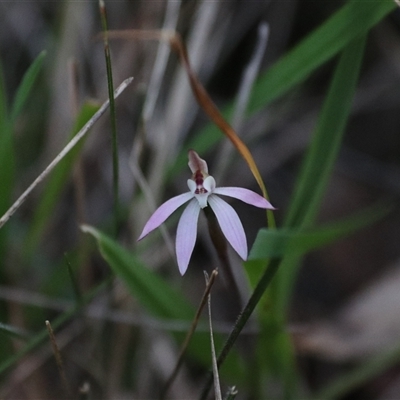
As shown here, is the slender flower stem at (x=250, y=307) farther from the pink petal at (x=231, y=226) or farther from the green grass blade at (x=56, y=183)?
the green grass blade at (x=56, y=183)

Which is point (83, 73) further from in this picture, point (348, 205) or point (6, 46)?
point (348, 205)

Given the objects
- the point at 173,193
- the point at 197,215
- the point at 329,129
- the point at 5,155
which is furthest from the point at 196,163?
the point at 173,193

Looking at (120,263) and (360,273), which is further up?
(360,273)

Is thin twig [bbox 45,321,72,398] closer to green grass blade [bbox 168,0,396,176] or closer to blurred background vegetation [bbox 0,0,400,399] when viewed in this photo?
blurred background vegetation [bbox 0,0,400,399]

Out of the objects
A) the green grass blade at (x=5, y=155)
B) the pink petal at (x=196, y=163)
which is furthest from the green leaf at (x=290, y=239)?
the green grass blade at (x=5, y=155)

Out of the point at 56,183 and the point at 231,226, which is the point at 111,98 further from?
the point at 56,183

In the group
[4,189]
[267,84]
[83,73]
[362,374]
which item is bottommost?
[362,374]

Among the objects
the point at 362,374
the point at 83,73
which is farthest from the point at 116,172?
the point at 83,73
